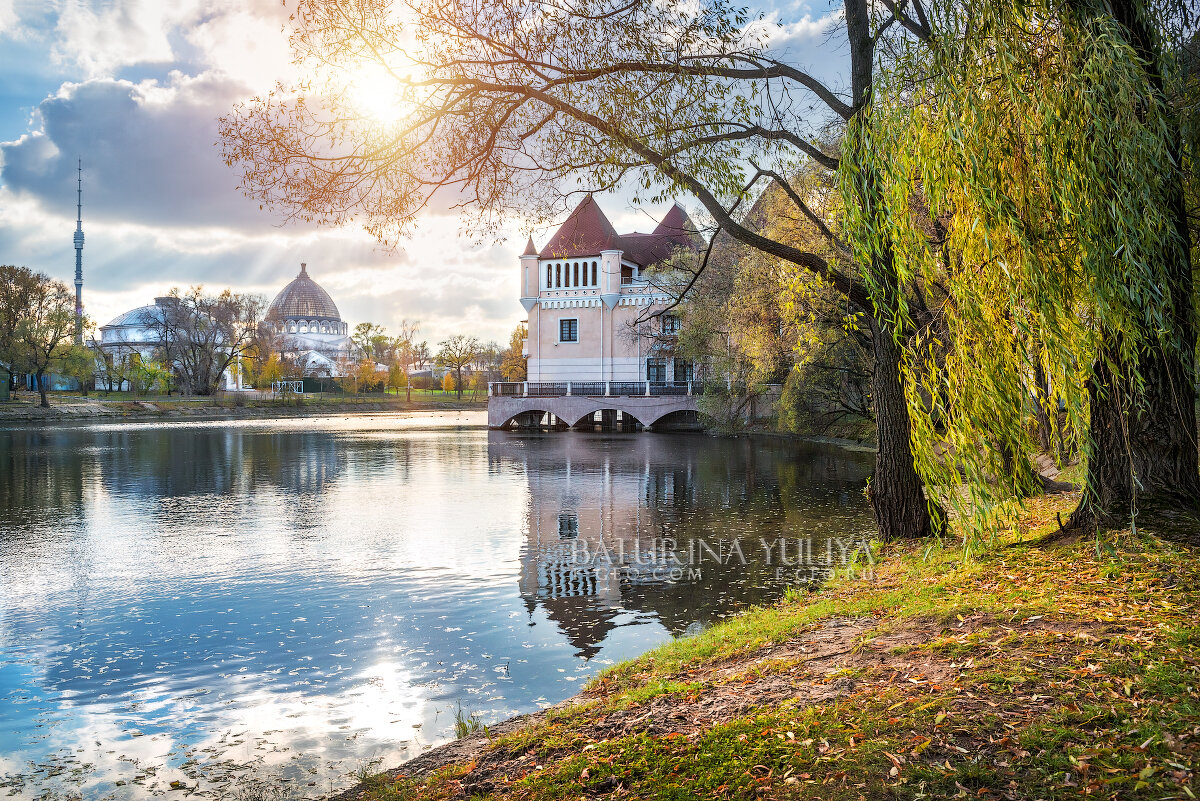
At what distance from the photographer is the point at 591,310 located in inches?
2135

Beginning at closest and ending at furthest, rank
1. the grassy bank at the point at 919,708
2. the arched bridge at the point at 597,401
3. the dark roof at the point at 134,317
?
the grassy bank at the point at 919,708 < the arched bridge at the point at 597,401 < the dark roof at the point at 134,317

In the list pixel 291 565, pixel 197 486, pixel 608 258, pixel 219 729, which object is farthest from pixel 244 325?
pixel 219 729

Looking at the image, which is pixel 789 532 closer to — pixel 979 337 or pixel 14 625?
pixel 979 337

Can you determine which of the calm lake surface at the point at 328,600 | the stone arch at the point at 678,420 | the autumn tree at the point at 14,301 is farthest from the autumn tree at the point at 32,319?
the stone arch at the point at 678,420

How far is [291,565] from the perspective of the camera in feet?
40.3

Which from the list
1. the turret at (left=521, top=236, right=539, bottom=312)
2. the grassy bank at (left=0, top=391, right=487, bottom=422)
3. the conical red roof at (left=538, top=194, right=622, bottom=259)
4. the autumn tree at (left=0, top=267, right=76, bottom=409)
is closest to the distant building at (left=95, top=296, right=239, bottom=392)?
the grassy bank at (left=0, top=391, right=487, bottom=422)

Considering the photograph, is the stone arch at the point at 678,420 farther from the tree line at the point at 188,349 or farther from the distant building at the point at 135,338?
the distant building at the point at 135,338

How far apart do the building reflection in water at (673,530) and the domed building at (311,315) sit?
116487mm

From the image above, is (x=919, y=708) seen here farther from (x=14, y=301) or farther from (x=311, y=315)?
(x=311, y=315)

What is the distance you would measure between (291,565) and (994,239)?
1072 centimetres

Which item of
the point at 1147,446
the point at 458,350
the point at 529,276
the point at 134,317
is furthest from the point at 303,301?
the point at 1147,446

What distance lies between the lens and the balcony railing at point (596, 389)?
49.3m

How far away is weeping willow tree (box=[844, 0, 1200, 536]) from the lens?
5668mm

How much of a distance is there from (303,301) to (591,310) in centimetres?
10214
